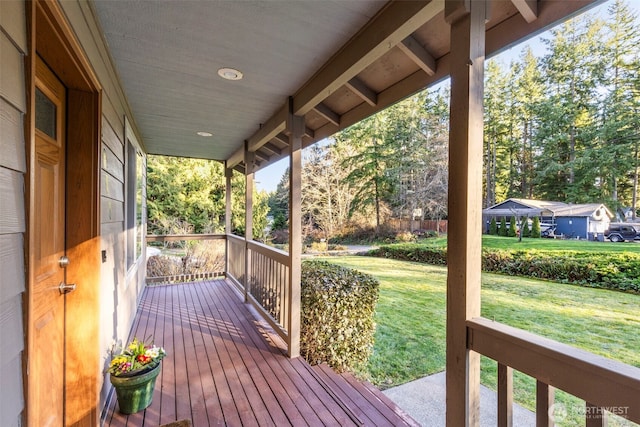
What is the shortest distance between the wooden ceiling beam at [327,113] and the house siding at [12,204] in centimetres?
226

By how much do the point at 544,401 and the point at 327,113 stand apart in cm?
268

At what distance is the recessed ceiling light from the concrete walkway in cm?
347

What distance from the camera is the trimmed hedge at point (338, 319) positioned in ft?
10.6

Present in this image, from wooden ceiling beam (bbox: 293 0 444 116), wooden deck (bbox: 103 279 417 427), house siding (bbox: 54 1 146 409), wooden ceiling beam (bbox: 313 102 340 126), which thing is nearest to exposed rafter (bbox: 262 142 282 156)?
wooden ceiling beam (bbox: 313 102 340 126)

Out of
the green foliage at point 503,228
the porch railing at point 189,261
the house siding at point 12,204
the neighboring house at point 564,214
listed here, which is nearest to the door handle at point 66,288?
the house siding at point 12,204

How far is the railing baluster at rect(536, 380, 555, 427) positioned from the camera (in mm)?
1105

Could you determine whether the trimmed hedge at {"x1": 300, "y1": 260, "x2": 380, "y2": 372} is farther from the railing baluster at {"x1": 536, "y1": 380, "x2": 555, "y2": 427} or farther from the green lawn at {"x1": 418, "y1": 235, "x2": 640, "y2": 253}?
the railing baluster at {"x1": 536, "y1": 380, "x2": 555, "y2": 427}

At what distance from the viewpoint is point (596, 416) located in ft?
3.15

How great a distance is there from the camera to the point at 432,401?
9.88 ft

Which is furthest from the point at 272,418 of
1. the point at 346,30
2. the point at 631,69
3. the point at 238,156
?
the point at 238,156

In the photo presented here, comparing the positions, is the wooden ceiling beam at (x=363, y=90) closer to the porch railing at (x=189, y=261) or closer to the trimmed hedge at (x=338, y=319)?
the trimmed hedge at (x=338, y=319)

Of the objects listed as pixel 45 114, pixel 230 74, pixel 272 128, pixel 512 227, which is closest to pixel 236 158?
pixel 272 128

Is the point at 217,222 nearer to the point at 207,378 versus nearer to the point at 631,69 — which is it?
the point at 207,378

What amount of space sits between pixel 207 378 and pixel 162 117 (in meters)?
3.04
